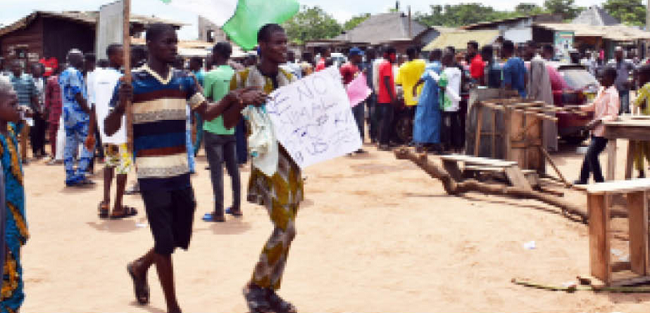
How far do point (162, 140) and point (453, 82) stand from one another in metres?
8.22

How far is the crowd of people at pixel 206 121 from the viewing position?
12.9ft

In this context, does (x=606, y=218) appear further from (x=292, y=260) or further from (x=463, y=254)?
(x=292, y=260)

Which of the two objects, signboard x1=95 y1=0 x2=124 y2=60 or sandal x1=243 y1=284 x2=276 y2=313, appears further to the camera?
signboard x1=95 y1=0 x2=124 y2=60

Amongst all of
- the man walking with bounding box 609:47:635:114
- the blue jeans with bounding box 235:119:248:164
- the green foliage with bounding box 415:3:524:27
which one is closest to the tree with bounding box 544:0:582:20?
the green foliage with bounding box 415:3:524:27

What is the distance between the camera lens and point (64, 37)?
21250 mm

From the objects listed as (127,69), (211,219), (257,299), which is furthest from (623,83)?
(127,69)

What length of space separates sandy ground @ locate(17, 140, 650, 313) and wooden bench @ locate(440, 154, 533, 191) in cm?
30

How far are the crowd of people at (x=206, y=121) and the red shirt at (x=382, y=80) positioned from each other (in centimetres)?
2

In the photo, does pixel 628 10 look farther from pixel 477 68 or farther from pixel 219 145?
pixel 219 145

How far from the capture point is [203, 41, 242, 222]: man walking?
700 cm

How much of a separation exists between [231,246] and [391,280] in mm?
1790

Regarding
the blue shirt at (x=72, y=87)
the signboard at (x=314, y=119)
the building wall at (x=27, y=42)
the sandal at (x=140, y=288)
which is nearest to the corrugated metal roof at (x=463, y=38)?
the building wall at (x=27, y=42)

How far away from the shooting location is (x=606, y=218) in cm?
466

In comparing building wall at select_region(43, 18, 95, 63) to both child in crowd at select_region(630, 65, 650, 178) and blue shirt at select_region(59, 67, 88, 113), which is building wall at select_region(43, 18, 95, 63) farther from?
child in crowd at select_region(630, 65, 650, 178)
